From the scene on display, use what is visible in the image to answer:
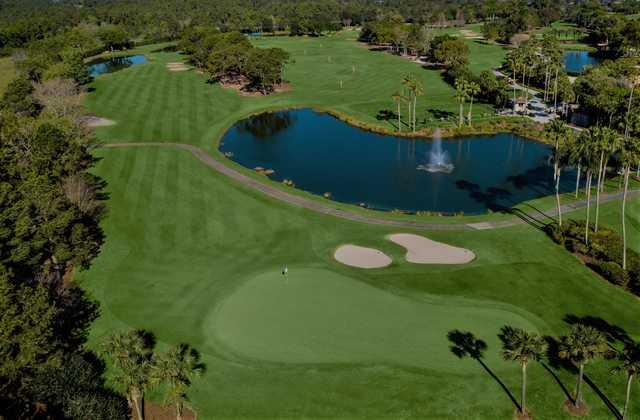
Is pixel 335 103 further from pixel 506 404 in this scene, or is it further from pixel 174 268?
pixel 506 404

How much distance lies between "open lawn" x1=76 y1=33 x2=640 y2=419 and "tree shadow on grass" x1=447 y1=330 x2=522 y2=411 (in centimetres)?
48

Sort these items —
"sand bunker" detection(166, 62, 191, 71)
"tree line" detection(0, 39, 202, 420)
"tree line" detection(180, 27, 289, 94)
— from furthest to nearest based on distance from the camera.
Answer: "sand bunker" detection(166, 62, 191, 71) → "tree line" detection(180, 27, 289, 94) → "tree line" detection(0, 39, 202, 420)

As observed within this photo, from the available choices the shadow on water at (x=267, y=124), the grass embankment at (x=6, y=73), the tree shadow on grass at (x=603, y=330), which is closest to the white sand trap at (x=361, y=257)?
the tree shadow on grass at (x=603, y=330)

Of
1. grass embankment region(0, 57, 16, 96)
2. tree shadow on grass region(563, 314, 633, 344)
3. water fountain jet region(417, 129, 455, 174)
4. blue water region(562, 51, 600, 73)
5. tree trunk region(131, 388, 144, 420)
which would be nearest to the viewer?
tree trunk region(131, 388, 144, 420)

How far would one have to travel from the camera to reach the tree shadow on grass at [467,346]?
46.8 meters

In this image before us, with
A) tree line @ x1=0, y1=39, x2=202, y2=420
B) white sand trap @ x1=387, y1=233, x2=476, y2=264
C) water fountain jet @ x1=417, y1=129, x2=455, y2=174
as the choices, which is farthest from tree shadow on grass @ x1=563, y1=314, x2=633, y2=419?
water fountain jet @ x1=417, y1=129, x2=455, y2=174

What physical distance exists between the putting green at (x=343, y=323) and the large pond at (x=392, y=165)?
28.0 metres

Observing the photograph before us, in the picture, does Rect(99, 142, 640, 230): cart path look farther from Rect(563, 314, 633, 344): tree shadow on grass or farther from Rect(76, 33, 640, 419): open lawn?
Rect(563, 314, 633, 344): tree shadow on grass

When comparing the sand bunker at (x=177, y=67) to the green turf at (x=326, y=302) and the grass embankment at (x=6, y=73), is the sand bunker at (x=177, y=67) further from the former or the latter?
the green turf at (x=326, y=302)

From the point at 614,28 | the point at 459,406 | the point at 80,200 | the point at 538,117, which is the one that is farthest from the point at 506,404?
the point at 614,28

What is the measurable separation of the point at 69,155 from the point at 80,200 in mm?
11596

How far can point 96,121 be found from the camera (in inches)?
4862

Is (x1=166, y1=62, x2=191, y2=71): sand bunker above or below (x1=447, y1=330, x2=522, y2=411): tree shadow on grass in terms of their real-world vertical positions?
above

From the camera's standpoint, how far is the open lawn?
144 feet
